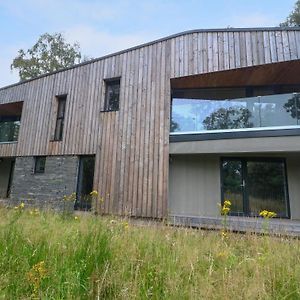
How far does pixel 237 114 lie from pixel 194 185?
3.06 m

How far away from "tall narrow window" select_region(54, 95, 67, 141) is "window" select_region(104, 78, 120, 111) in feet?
8.60

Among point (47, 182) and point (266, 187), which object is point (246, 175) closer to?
point (266, 187)

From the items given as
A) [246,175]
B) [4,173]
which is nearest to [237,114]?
[246,175]

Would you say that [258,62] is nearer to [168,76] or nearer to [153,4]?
[168,76]

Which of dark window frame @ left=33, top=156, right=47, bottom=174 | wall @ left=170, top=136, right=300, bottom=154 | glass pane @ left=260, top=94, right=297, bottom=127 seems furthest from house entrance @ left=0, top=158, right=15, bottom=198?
glass pane @ left=260, top=94, right=297, bottom=127

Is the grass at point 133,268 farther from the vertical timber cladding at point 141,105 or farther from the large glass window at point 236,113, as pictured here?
the vertical timber cladding at point 141,105

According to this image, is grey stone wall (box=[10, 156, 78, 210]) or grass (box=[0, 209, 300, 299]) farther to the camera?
grey stone wall (box=[10, 156, 78, 210])

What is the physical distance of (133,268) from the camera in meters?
3.21

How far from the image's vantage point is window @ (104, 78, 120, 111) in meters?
11.9

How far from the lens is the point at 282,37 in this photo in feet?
31.1

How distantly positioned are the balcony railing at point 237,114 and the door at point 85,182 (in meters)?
3.92

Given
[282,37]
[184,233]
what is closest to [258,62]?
[282,37]

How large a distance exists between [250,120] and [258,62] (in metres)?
2.04

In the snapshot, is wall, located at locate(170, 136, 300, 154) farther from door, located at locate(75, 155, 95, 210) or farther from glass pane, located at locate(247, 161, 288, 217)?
door, located at locate(75, 155, 95, 210)
